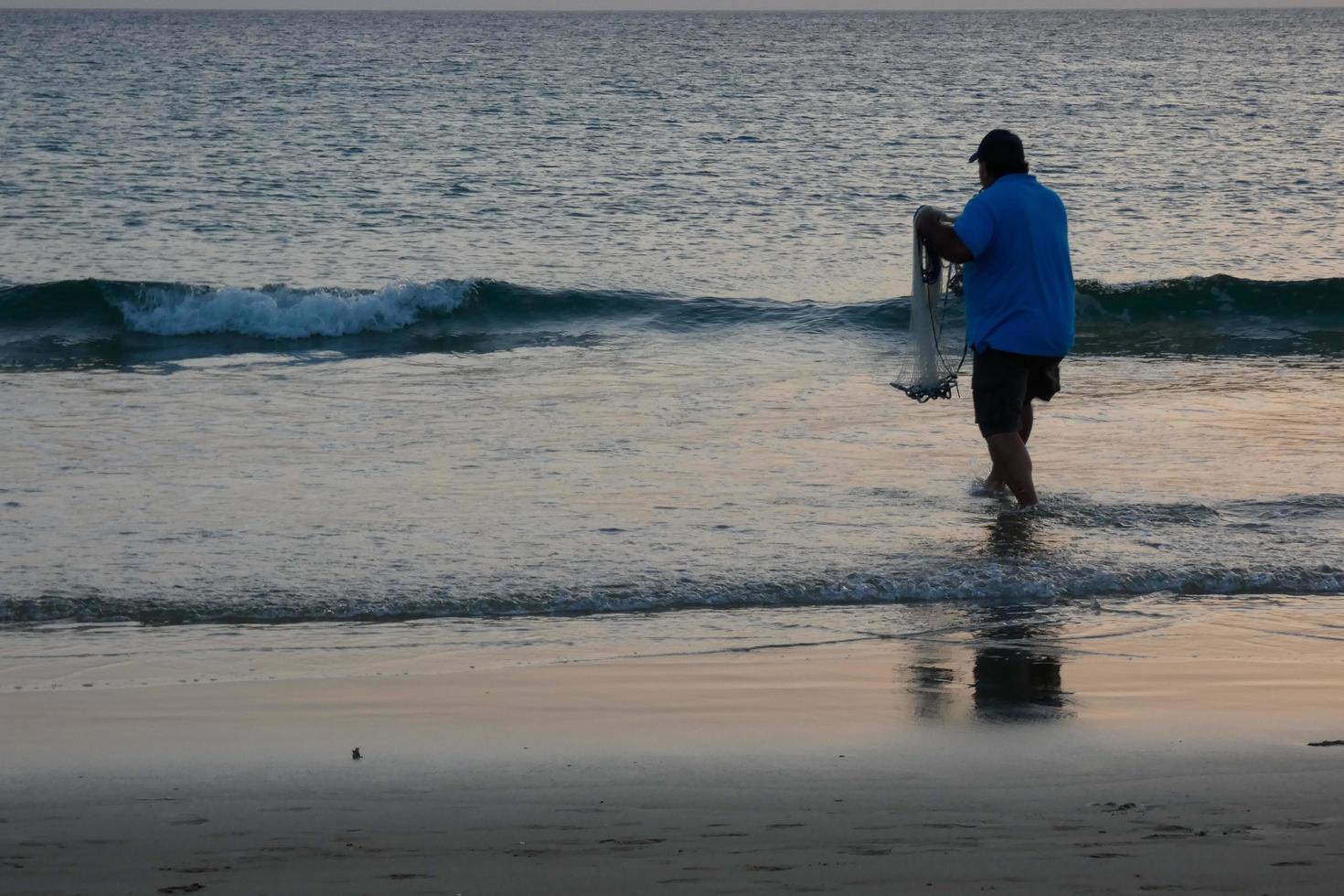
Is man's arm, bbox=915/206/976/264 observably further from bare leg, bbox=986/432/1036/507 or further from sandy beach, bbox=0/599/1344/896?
sandy beach, bbox=0/599/1344/896

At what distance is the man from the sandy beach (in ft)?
6.36

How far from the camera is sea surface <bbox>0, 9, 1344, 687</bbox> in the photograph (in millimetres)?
5906

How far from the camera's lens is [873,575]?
19.5ft

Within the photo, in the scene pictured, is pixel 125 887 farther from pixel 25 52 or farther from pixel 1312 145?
pixel 25 52

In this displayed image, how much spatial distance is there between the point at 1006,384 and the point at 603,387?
4283 millimetres

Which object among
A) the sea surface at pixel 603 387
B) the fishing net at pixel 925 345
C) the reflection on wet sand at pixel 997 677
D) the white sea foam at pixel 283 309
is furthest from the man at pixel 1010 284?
the white sea foam at pixel 283 309

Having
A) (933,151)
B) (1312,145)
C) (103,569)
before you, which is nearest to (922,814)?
(103,569)

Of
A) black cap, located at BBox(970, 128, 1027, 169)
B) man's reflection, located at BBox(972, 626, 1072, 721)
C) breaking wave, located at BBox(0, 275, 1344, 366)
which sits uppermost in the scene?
black cap, located at BBox(970, 128, 1027, 169)

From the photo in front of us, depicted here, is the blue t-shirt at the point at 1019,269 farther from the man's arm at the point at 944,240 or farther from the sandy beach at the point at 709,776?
the sandy beach at the point at 709,776

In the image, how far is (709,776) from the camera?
12.6ft

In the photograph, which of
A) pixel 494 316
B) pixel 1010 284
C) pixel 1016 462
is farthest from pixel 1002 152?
pixel 494 316

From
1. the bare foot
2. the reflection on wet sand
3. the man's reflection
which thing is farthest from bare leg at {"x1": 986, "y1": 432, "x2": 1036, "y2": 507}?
the man's reflection

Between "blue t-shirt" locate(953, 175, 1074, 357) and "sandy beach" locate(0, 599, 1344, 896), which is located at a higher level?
"blue t-shirt" locate(953, 175, 1074, 357)

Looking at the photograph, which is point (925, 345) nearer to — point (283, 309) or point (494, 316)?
point (494, 316)
